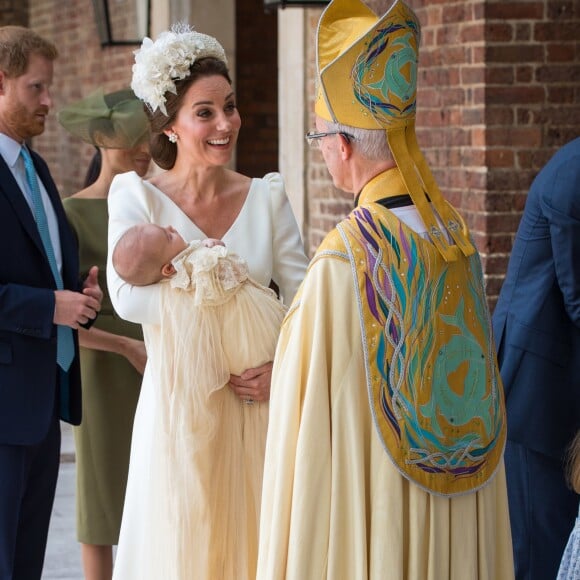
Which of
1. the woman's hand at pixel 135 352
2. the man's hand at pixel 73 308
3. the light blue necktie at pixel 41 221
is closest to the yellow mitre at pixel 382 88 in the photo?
the man's hand at pixel 73 308

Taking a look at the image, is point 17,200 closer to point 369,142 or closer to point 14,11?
point 369,142

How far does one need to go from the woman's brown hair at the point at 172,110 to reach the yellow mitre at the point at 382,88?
0.95m

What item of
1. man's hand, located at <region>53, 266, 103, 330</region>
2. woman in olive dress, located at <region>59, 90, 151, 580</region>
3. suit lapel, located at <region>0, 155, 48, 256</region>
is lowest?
woman in olive dress, located at <region>59, 90, 151, 580</region>

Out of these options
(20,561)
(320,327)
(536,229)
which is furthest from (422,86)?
(320,327)

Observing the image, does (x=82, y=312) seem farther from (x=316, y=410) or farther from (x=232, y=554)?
(x=316, y=410)

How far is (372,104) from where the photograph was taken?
9.06 feet

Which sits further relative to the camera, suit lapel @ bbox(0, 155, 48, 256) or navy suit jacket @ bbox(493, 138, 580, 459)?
suit lapel @ bbox(0, 155, 48, 256)

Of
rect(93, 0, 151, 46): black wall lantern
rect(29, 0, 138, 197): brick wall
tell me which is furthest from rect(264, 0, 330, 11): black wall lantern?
rect(29, 0, 138, 197): brick wall

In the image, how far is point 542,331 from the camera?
3697 millimetres

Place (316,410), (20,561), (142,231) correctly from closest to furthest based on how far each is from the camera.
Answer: (316,410)
(142,231)
(20,561)

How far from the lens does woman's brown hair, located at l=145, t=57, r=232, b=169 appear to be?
371 centimetres

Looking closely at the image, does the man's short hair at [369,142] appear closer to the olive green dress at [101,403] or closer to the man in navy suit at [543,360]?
the man in navy suit at [543,360]

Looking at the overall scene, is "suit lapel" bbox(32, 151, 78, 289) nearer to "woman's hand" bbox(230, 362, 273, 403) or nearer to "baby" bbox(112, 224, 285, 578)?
"baby" bbox(112, 224, 285, 578)

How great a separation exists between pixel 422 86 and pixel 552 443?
258 centimetres
